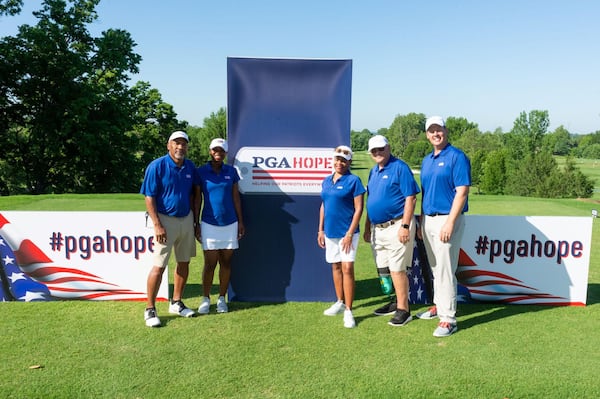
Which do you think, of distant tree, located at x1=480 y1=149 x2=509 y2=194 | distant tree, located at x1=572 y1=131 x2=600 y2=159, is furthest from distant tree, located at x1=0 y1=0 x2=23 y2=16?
distant tree, located at x1=572 y1=131 x2=600 y2=159

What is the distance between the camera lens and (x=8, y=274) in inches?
196

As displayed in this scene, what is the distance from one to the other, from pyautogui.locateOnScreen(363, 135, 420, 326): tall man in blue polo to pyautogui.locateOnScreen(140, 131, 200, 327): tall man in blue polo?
1825 millimetres

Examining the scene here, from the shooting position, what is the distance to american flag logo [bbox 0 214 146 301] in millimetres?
4977

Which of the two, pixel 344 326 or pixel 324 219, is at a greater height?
pixel 324 219

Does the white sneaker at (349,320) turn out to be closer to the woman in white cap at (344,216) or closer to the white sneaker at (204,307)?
the woman in white cap at (344,216)

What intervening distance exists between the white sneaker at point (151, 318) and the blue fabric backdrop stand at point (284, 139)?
40.1 inches

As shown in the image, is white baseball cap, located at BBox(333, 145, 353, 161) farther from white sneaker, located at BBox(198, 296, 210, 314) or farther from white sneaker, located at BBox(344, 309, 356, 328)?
white sneaker, located at BBox(198, 296, 210, 314)

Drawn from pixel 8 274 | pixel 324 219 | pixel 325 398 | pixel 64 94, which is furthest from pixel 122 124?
pixel 325 398

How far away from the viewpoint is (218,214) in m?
4.58

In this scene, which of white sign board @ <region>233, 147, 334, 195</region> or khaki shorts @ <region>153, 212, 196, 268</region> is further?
white sign board @ <region>233, 147, 334, 195</region>

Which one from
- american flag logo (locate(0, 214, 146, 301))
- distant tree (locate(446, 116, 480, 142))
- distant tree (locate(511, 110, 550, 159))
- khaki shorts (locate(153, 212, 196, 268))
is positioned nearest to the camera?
khaki shorts (locate(153, 212, 196, 268))

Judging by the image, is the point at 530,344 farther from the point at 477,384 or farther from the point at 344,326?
the point at 344,326

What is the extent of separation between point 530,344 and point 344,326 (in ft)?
5.46

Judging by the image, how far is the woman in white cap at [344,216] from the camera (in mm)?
4375
